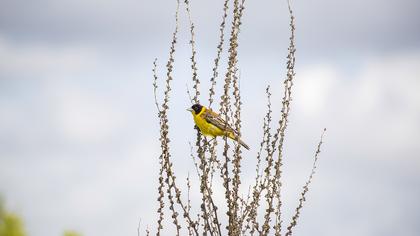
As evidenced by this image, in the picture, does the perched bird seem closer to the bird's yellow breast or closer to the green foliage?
the bird's yellow breast

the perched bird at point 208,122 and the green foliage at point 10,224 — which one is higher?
the perched bird at point 208,122

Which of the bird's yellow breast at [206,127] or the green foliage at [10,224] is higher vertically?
the bird's yellow breast at [206,127]

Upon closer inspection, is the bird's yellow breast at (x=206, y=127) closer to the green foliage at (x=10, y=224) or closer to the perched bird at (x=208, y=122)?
the perched bird at (x=208, y=122)

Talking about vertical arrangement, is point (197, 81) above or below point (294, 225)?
above

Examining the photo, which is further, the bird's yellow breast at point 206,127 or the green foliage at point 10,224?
the bird's yellow breast at point 206,127

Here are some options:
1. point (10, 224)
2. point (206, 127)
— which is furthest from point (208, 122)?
point (10, 224)

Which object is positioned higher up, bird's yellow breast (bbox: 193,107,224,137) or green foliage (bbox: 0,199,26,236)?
bird's yellow breast (bbox: 193,107,224,137)

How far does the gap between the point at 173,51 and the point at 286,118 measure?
1693 mm

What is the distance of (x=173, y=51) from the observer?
8172 mm

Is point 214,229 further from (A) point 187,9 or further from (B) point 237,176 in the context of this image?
(A) point 187,9

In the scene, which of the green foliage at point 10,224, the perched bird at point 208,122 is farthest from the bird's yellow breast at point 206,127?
the green foliage at point 10,224

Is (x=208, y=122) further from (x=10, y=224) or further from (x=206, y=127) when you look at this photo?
(x=10, y=224)

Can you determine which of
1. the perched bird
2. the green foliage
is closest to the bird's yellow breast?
the perched bird

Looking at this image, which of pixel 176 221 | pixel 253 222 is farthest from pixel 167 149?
pixel 253 222
